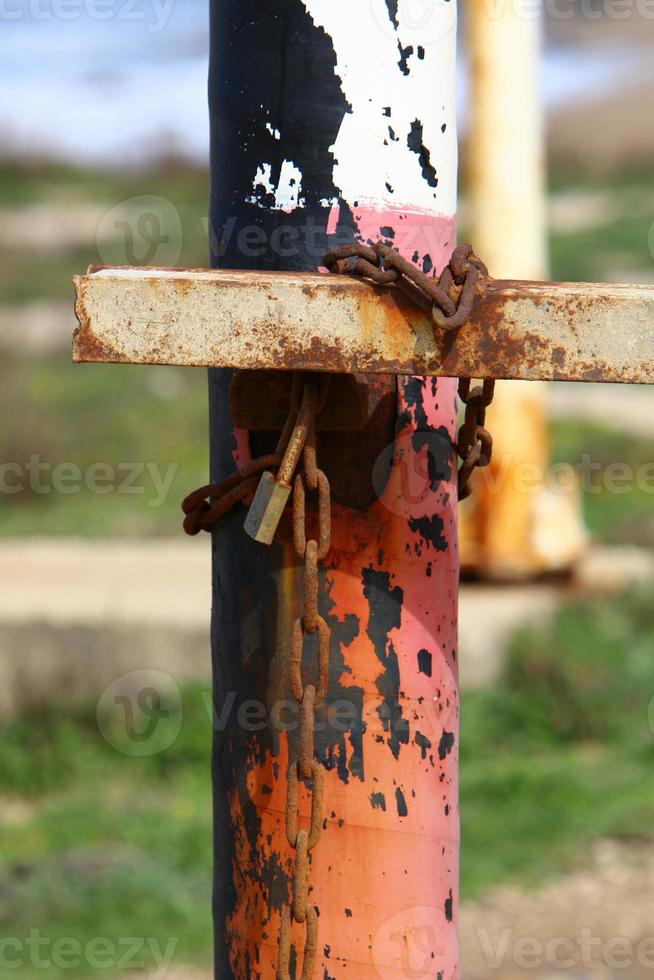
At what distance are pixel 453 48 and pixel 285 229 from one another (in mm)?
249

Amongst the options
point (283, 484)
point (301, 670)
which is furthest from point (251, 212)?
point (301, 670)

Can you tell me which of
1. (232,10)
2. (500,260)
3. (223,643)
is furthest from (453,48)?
(500,260)

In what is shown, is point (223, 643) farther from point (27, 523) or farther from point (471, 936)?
point (27, 523)

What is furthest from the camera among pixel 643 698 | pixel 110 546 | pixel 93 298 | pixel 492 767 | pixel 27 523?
pixel 27 523

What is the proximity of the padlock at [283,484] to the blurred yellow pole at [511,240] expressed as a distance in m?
3.95

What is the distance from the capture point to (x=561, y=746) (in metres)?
4.59

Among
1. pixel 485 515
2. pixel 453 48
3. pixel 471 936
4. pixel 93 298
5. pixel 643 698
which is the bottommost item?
pixel 471 936

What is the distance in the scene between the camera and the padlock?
1.25 meters

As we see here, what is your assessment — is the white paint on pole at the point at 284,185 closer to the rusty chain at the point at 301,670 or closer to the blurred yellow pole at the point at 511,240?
the rusty chain at the point at 301,670

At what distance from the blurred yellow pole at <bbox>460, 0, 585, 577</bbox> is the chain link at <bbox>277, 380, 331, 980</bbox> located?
397 cm

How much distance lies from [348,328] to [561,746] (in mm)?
3608

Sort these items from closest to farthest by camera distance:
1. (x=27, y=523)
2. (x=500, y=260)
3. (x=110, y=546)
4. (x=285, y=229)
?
(x=285, y=229), (x=500, y=260), (x=110, y=546), (x=27, y=523)

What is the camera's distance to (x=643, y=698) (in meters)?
4.70

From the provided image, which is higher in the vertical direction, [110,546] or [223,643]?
[223,643]
